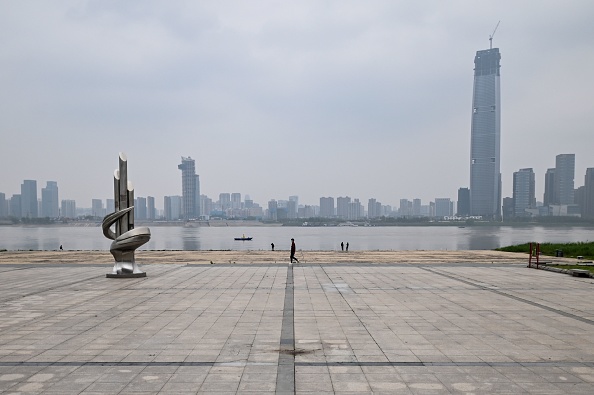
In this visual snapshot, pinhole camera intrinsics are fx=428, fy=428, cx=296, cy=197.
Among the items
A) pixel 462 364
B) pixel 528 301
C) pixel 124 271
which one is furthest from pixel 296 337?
pixel 124 271

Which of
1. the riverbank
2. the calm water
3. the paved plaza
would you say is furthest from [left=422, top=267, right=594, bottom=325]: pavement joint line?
the calm water

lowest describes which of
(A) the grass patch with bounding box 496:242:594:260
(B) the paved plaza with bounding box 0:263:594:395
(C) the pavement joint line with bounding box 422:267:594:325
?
(A) the grass patch with bounding box 496:242:594:260

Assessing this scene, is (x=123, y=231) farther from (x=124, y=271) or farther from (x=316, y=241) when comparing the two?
(x=316, y=241)

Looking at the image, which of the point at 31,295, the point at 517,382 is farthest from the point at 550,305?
the point at 31,295

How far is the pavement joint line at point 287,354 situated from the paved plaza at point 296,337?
1.2 inches

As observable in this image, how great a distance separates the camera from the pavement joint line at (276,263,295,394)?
573cm

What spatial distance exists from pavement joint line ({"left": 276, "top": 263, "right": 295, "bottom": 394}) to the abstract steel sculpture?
7.57 metres

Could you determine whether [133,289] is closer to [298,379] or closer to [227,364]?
[227,364]

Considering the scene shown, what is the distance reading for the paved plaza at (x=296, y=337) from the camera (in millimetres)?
5859

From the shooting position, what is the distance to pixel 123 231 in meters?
16.7

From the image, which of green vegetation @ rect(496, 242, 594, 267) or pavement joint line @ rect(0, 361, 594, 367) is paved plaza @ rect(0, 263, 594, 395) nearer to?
pavement joint line @ rect(0, 361, 594, 367)

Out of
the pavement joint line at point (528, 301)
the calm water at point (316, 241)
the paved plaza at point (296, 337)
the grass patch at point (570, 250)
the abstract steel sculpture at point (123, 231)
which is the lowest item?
the calm water at point (316, 241)

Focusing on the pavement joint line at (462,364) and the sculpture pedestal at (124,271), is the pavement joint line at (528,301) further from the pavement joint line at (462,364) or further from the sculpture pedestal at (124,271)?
the sculpture pedestal at (124,271)

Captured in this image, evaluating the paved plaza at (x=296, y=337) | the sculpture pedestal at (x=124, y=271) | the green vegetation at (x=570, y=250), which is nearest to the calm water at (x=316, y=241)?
the green vegetation at (x=570, y=250)
